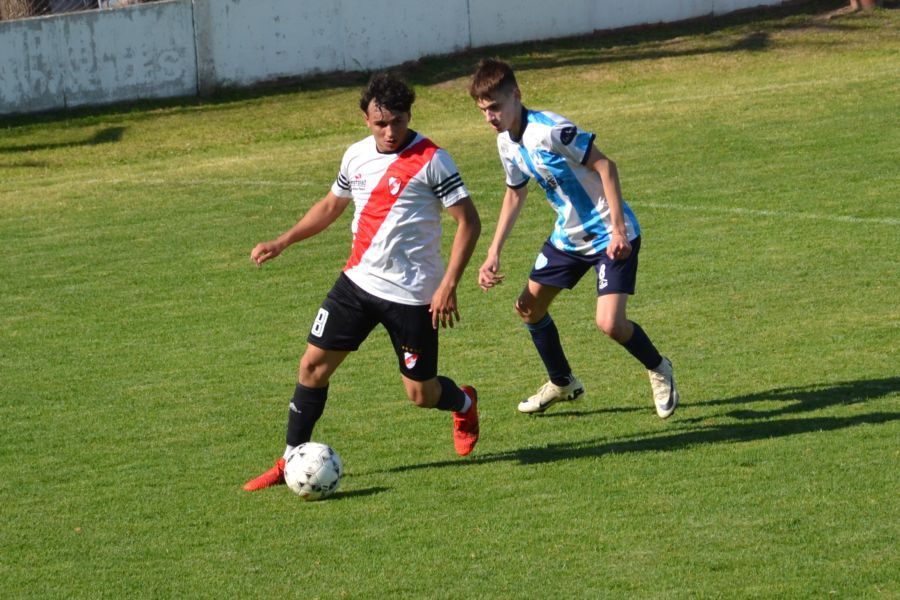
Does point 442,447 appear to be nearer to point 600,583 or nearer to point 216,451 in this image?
point 216,451

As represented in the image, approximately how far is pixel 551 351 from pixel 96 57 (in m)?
14.4

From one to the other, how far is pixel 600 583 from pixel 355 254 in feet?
7.47

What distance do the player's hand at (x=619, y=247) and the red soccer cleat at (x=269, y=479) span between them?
2.06 metres

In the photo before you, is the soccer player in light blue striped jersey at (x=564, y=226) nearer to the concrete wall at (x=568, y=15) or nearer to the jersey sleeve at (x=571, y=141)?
the jersey sleeve at (x=571, y=141)

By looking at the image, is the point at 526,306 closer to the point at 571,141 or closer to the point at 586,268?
the point at 586,268

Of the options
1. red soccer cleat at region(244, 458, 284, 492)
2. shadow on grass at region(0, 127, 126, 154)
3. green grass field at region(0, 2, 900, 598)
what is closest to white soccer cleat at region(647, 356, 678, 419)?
green grass field at region(0, 2, 900, 598)

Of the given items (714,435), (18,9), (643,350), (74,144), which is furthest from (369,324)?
(18,9)

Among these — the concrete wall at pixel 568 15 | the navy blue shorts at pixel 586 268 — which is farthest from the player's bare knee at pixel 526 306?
the concrete wall at pixel 568 15

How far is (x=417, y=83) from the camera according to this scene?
21.3 meters

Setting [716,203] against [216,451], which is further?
[716,203]

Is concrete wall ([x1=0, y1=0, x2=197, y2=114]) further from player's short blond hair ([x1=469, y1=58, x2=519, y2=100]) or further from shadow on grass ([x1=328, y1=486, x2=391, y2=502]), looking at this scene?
shadow on grass ([x1=328, y1=486, x2=391, y2=502])

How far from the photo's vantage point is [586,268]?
7.81 metres

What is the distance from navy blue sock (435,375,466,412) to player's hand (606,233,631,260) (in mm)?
1103

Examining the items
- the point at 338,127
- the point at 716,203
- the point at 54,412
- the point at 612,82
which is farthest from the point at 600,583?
the point at 612,82
